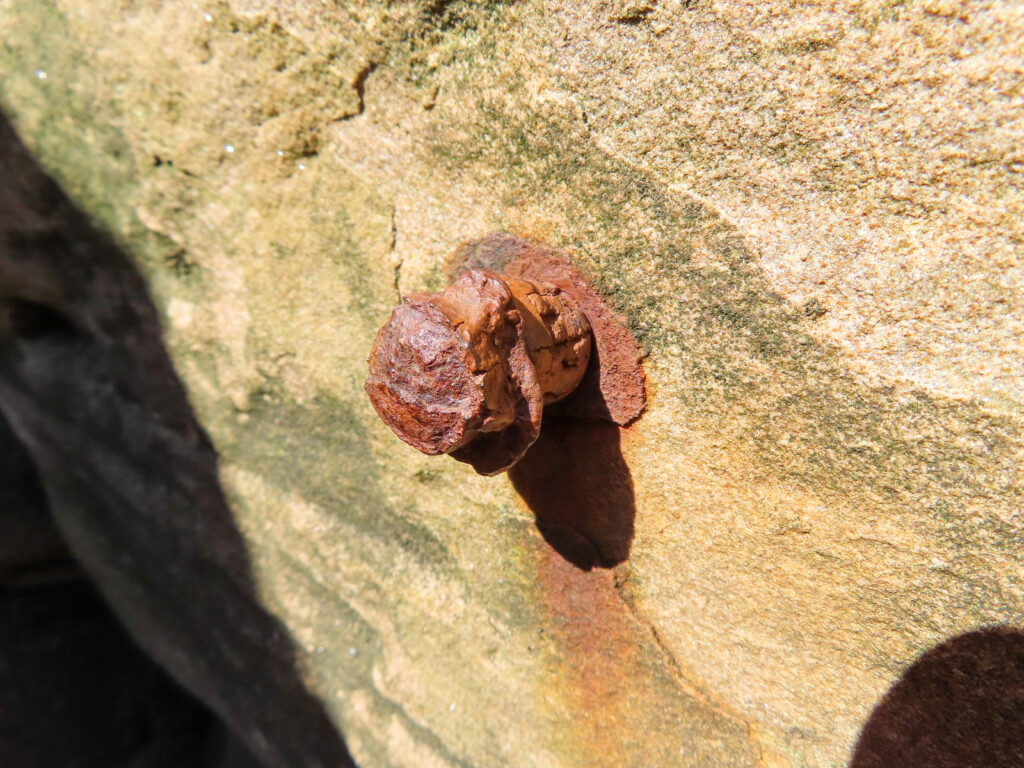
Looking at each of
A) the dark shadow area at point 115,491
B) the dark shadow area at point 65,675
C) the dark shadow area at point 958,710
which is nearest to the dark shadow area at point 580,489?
the dark shadow area at point 958,710

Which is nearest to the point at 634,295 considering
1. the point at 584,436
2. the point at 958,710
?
the point at 584,436

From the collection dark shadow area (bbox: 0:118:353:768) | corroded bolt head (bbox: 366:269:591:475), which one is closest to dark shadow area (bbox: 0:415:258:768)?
dark shadow area (bbox: 0:118:353:768)

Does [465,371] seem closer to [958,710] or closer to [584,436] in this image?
[584,436]

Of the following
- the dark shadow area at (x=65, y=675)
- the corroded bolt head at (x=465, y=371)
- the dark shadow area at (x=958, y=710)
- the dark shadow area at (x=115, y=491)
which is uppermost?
the corroded bolt head at (x=465, y=371)

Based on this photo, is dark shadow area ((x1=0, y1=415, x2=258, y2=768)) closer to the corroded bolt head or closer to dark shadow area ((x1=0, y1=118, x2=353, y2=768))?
dark shadow area ((x1=0, y1=118, x2=353, y2=768))

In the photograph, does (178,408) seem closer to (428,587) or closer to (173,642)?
(428,587)

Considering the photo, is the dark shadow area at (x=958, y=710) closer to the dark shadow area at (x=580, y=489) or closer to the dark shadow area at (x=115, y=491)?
the dark shadow area at (x=580, y=489)
